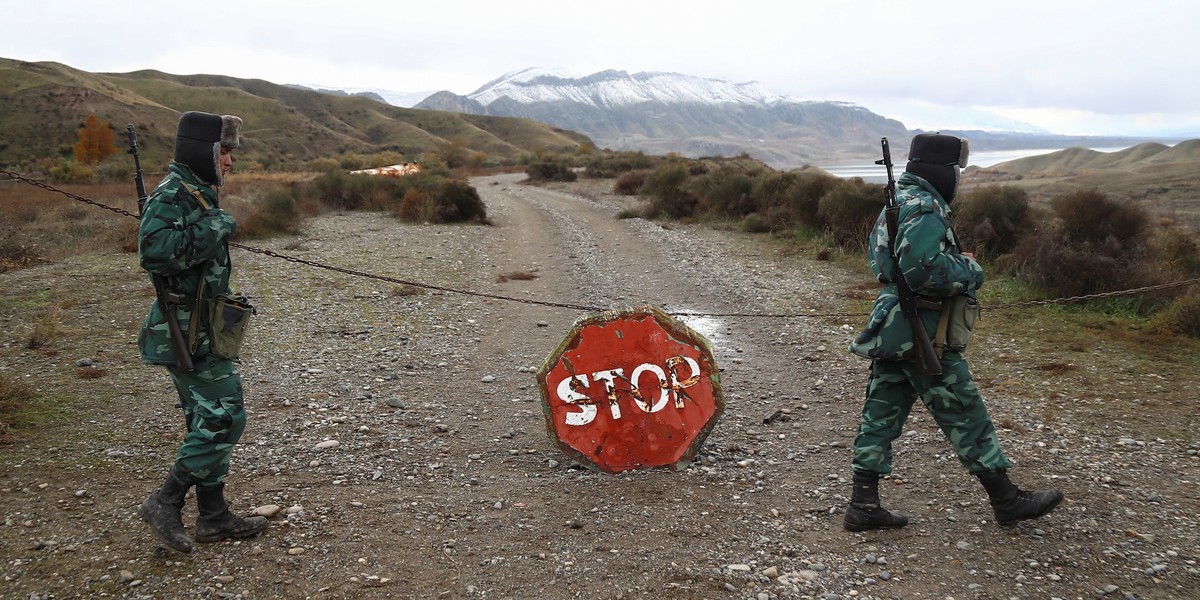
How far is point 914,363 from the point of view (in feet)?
13.3

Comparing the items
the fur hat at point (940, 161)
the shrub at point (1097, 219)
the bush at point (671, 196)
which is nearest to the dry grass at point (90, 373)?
the fur hat at point (940, 161)

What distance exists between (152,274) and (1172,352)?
8450 millimetres

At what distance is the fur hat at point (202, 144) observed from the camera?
3.96 metres

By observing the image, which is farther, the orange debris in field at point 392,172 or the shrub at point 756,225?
the orange debris in field at point 392,172

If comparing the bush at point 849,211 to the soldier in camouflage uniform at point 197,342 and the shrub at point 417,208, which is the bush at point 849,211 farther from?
the soldier in camouflage uniform at point 197,342

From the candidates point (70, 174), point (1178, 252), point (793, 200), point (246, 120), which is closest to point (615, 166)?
point (793, 200)

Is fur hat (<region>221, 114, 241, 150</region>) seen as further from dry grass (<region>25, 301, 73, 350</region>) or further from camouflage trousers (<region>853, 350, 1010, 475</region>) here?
dry grass (<region>25, 301, 73, 350</region>)

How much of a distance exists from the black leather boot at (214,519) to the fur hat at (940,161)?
411cm

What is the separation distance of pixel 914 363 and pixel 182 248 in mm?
3828

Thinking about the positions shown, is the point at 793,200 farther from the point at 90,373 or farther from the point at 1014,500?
the point at 90,373

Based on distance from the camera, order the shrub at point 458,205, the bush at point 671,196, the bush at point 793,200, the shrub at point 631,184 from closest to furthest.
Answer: the bush at point 793,200 → the shrub at point 458,205 → the bush at point 671,196 → the shrub at point 631,184

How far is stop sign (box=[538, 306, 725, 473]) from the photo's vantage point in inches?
197

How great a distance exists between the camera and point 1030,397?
20.3ft

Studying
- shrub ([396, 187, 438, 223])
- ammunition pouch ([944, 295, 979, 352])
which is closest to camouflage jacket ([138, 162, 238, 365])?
ammunition pouch ([944, 295, 979, 352])
